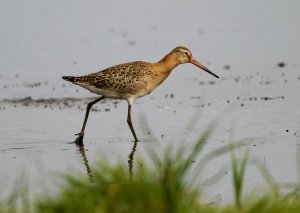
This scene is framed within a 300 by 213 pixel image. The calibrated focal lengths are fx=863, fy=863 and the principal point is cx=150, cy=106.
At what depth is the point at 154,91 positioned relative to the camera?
16094 millimetres

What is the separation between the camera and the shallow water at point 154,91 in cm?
1098

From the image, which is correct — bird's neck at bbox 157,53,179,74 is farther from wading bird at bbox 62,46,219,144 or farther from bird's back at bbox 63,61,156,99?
bird's back at bbox 63,61,156,99

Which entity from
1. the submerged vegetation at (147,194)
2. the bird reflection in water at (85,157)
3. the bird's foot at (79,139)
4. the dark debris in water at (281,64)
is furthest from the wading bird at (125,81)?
the submerged vegetation at (147,194)

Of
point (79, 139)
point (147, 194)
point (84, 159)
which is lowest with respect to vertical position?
point (84, 159)

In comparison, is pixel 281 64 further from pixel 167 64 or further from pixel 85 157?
pixel 85 157

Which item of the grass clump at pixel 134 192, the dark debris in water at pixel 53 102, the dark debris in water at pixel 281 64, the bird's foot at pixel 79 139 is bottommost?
the bird's foot at pixel 79 139

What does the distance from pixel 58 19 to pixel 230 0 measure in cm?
567

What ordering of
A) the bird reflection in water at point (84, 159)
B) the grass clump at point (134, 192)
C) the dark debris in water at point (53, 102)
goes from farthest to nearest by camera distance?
the dark debris in water at point (53, 102), the bird reflection in water at point (84, 159), the grass clump at point (134, 192)

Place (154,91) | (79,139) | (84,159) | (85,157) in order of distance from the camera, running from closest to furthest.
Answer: (84,159), (85,157), (79,139), (154,91)

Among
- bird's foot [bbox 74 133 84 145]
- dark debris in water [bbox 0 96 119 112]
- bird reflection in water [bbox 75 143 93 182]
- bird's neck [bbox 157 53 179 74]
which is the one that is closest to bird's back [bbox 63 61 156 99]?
bird's neck [bbox 157 53 179 74]

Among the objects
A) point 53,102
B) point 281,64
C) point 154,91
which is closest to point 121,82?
point 53,102

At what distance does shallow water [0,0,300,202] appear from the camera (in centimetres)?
1098

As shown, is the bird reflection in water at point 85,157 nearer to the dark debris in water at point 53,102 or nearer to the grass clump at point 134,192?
Result: the dark debris in water at point 53,102

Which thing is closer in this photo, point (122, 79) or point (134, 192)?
point (134, 192)
